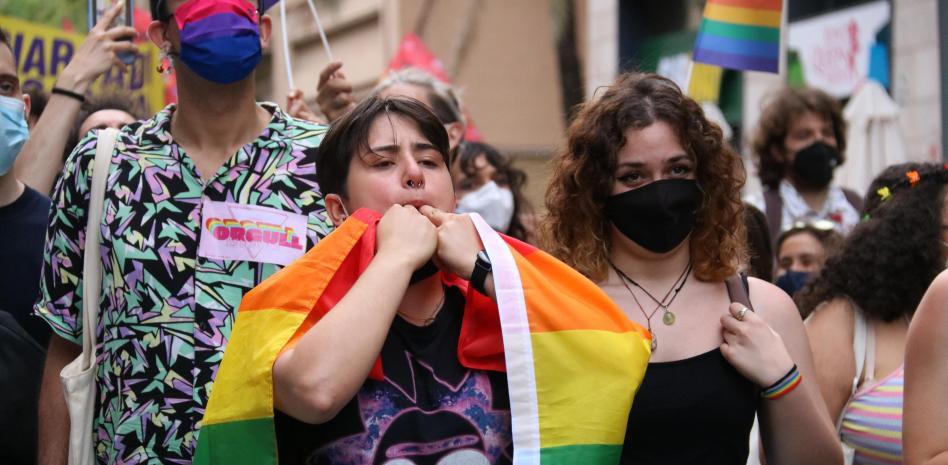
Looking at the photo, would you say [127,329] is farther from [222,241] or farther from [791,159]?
[791,159]

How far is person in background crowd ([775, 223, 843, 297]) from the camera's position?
5.98m

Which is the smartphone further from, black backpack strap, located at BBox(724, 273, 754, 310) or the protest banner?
black backpack strap, located at BBox(724, 273, 754, 310)

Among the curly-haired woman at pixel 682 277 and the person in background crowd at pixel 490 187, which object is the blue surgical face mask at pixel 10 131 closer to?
the curly-haired woman at pixel 682 277

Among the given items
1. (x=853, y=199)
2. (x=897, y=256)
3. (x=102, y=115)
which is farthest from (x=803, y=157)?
(x=102, y=115)

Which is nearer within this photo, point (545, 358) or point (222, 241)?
point (545, 358)

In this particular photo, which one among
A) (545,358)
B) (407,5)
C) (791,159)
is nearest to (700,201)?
(545,358)

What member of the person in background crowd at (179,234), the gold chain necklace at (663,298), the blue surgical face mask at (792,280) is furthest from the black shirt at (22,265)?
the blue surgical face mask at (792,280)

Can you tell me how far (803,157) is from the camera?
6.75m

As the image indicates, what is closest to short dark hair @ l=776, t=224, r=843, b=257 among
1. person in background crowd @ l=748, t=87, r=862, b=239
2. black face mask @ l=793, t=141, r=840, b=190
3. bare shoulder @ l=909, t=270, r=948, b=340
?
person in background crowd @ l=748, t=87, r=862, b=239

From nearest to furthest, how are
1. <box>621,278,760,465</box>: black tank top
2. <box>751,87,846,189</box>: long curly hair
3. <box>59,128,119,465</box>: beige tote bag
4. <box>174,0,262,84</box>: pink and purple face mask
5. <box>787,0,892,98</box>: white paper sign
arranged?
<box>621,278,760,465</box>: black tank top < <box>59,128,119,465</box>: beige tote bag < <box>174,0,262,84</box>: pink and purple face mask < <box>751,87,846,189</box>: long curly hair < <box>787,0,892,98</box>: white paper sign

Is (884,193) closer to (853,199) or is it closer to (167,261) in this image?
(167,261)

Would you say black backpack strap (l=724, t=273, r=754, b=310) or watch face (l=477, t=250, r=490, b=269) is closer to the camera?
watch face (l=477, t=250, r=490, b=269)

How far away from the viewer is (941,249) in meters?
4.14

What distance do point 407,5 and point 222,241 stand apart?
61.6 feet
